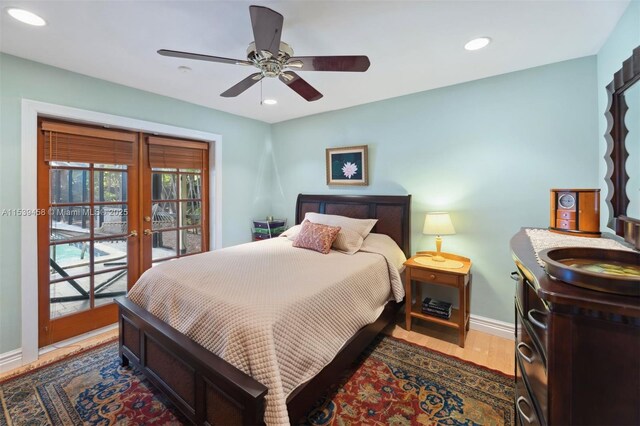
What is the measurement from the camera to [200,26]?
6.00 feet

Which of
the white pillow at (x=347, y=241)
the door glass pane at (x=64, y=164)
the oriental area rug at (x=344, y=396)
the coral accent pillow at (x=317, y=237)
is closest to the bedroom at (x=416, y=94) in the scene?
the door glass pane at (x=64, y=164)

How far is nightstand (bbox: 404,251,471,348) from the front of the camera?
2422 mm

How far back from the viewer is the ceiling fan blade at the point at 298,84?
196 centimetres

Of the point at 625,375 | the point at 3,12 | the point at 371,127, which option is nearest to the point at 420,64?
the point at 371,127

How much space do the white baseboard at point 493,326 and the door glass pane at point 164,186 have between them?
3637 mm

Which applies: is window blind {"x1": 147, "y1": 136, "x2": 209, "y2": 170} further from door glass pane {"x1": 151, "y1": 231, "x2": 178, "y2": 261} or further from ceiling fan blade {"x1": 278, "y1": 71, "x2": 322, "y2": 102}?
ceiling fan blade {"x1": 278, "y1": 71, "x2": 322, "y2": 102}

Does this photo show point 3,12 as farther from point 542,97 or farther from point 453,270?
point 542,97

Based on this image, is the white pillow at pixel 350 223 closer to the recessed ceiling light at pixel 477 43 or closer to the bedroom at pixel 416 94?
the bedroom at pixel 416 94

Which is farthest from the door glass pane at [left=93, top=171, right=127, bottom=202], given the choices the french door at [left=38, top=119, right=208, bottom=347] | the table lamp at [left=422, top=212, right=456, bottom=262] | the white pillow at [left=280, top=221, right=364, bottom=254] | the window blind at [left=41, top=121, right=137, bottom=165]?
the table lamp at [left=422, top=212, right=456, bottom=262]

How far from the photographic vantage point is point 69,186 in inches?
101

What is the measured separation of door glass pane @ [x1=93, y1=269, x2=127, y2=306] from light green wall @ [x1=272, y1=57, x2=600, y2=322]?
9.39ft

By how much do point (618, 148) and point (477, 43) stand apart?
1134 mm

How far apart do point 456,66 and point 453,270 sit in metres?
1.78

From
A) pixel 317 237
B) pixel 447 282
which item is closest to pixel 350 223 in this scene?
pixel 317 237
